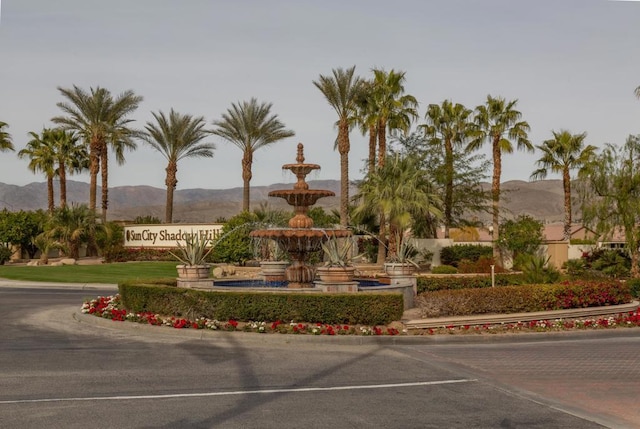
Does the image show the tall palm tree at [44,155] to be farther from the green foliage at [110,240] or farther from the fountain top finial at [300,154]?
the fountain top finial at [300,154]

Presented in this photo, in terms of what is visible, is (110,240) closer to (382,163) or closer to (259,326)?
(382,163)

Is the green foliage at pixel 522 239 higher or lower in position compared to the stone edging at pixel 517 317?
higher

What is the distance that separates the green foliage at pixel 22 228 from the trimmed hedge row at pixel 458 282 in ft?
113

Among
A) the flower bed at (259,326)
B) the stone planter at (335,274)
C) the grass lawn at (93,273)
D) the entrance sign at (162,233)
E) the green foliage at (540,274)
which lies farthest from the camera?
the entrance sign at (162,233)

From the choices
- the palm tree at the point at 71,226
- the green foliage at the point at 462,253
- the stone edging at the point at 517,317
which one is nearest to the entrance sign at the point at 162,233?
the palm tree at the point at 71,226

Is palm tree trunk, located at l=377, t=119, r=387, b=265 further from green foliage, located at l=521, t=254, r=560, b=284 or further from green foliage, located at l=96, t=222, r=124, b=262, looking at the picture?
green foliage, located at l=521, t=254, r=560, b=284

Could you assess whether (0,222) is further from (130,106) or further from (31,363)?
(31,363)

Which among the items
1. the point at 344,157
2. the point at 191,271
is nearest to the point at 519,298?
the point at 191,271

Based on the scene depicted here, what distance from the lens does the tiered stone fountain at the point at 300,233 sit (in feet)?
69.8

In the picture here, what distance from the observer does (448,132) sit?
54.9 meters

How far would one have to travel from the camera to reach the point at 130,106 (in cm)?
5481

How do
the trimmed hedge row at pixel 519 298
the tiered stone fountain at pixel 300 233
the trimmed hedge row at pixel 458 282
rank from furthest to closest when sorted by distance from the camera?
the trimmed hedge row at pixel 458 282
the tiered stone fountain at pixel 300 233
the trimmed hedge row at pixel 519 298

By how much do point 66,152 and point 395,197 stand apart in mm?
33051

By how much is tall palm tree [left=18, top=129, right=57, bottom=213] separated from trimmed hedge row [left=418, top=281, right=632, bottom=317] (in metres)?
46.8
